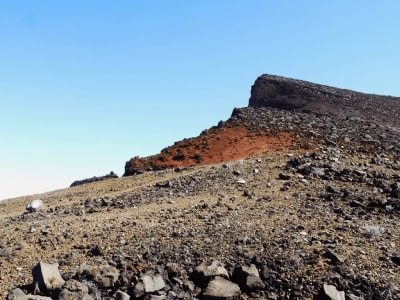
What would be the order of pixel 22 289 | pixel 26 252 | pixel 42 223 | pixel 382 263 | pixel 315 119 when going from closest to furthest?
pixel 22 289 → pixel 382 263 → pixel 26 252 → pixel 42 223 → pixel 315 119

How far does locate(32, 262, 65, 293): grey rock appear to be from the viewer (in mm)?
6711

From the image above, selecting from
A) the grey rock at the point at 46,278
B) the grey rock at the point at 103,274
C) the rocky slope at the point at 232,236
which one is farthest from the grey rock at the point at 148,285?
the grey rock at the point at 46,278

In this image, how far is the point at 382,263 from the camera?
772 cm

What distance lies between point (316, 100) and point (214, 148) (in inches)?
364

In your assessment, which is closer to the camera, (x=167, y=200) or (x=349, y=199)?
(x=349, y=199)

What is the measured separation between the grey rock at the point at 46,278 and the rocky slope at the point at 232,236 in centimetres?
2

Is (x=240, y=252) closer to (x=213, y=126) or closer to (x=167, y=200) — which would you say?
(x=167, y=200)

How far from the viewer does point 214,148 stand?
20625 millimetres

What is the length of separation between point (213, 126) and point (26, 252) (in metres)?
16.3

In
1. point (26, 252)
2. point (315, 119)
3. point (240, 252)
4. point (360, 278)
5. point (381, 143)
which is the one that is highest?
point (315, 119)

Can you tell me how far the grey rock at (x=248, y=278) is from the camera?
7.08 m

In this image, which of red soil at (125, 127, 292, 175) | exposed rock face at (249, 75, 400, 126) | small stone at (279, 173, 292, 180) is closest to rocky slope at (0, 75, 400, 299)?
small stone at (279, 173, 292, 180)

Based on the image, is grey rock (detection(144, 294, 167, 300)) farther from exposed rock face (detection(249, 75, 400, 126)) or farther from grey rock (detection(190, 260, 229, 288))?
exposed rock face (detection(249, 75, 400, 126))

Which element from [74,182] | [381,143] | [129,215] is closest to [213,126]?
[381,143]
